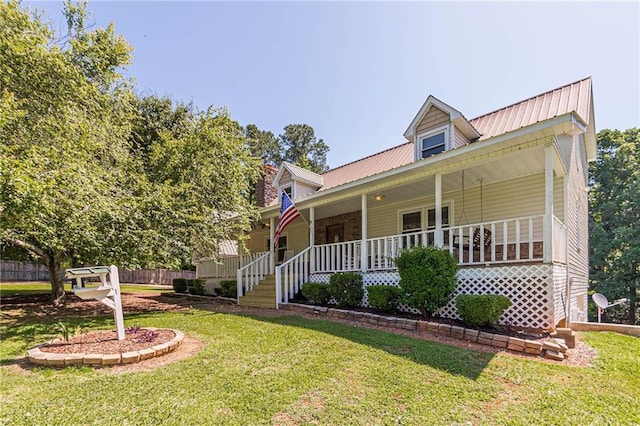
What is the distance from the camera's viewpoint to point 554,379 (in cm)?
389

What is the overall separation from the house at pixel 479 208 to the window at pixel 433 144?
1.2 inches

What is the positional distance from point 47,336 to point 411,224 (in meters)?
9.58

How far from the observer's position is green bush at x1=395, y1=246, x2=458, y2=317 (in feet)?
20.5

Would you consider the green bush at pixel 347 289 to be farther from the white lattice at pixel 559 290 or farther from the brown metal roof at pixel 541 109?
the brown metal roof at pixel 541 109

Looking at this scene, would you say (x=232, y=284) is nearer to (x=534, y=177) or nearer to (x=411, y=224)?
(x=411, y=224)

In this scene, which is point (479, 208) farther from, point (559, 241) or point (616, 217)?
point (616, 217)

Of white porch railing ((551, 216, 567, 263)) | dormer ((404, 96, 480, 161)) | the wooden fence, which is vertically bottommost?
the wooden fence

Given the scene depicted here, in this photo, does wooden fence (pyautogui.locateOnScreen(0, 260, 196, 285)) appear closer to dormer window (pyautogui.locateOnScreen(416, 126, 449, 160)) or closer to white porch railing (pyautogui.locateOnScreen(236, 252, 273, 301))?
white porch railing (pyautogui.locateOnScreen(236, 252, 273, 301))

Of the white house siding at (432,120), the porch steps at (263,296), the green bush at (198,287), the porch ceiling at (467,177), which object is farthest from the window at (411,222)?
the green bush at (198,287)

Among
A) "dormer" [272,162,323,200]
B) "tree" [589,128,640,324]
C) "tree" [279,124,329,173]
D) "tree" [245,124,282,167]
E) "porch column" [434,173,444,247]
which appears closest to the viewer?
"porch column" [434,173,444,247]

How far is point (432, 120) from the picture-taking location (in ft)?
30.6

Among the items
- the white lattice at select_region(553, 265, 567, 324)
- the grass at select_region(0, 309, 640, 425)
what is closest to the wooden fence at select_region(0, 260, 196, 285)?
the grass at select_region(0, 309, 640, 425)

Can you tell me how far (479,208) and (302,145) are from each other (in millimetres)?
27366

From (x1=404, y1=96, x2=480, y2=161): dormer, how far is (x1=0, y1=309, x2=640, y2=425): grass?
5862mm
